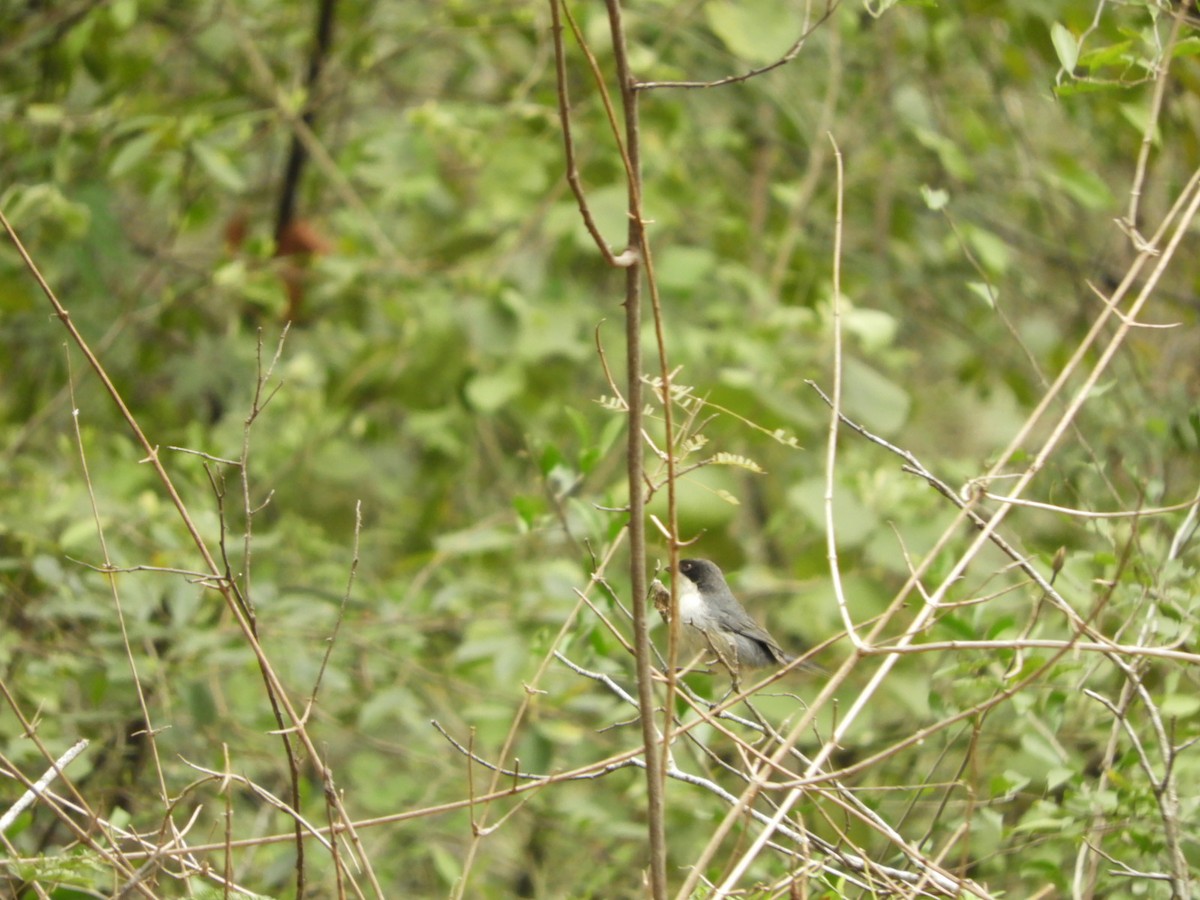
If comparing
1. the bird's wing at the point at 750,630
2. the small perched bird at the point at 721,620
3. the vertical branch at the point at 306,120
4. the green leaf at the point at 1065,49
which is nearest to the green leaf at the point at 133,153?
the vertical branch at the point at 306,120

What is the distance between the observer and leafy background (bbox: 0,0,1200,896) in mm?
3162

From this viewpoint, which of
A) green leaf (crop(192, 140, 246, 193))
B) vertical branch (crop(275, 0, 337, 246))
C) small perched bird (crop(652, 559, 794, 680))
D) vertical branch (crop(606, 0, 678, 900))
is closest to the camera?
vertical branch (crop(606, 0, 678, 900))

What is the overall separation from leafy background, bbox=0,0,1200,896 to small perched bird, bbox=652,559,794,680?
15 centimetres

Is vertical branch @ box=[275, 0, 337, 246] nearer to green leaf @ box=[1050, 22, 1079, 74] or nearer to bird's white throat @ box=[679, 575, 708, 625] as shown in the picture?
bird's white throat @ box=[679, 575, 708, 625]

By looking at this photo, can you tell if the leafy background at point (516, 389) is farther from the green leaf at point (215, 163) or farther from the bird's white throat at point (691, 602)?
the bird's white throat at point (691, 602)

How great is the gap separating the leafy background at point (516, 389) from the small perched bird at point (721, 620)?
15 centimetres

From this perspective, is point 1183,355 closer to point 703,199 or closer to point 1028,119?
point 1028,119

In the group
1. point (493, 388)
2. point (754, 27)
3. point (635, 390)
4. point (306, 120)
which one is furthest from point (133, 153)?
point (635, 390)

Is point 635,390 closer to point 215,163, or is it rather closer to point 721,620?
point 721,620

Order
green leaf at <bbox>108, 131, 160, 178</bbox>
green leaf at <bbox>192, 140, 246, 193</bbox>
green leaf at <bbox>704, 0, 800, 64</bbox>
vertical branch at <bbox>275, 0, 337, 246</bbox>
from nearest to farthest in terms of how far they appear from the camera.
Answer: green leaf at <bbox>108, 131, 160, 178</bbox>, green leaf at <bbox>192, 140, 246, 193</bbox>, green leaf at <bbox>704, 0, 800, 64</bbox>, vertical branch at <bbox>275, 0, 337, 246</bbox>

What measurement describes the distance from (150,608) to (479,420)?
6.50 ft

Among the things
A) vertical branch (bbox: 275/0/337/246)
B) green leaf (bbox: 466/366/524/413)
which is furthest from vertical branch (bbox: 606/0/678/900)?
vertical branch (bbox: 275/0/337/246)

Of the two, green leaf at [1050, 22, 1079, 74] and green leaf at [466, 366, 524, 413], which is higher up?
green leaf at [1050, 22, 1079, 74]

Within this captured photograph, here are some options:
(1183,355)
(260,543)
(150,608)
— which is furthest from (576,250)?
(1183,355)
